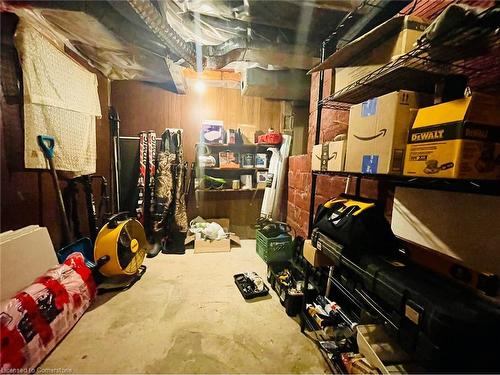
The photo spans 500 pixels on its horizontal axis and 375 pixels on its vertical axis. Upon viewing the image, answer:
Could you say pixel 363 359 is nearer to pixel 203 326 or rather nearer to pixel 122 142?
pixel 203 326

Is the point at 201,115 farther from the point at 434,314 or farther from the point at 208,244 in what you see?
the point at 434,314

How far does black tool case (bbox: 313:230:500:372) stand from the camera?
644 mm

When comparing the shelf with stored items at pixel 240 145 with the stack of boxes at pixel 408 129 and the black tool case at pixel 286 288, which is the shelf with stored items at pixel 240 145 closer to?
the black tool case at pixel 286 288

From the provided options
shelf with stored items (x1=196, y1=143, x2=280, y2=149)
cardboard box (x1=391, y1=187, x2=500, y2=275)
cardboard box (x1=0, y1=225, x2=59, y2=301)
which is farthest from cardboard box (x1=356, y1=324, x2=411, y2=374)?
shelf with stored items (x1=196, y1=143, x2=280, y2=149)

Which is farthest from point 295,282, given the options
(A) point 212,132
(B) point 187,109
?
(B) point 187,109

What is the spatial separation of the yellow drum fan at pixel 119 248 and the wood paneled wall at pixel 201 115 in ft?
4.27

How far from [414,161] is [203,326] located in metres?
1.62

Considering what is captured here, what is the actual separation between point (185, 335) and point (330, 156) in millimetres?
1523

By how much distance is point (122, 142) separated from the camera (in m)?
3.02

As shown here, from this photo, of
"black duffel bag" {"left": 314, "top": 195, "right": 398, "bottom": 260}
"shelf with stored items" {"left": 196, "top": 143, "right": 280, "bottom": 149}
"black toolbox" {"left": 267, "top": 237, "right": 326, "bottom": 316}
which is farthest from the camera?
"shelf with stored items" {"left": 196, "top": 143, "right": 280, "bottom": 149}

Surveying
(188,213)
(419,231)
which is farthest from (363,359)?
(188,213)

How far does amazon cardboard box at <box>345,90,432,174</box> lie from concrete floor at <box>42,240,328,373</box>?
3.89 ft

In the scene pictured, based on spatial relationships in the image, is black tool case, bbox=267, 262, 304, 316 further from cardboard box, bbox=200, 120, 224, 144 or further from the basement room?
cardboard box, bbox=200, 120, 224, 144

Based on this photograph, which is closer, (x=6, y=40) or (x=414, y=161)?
(x=414, y=161)
